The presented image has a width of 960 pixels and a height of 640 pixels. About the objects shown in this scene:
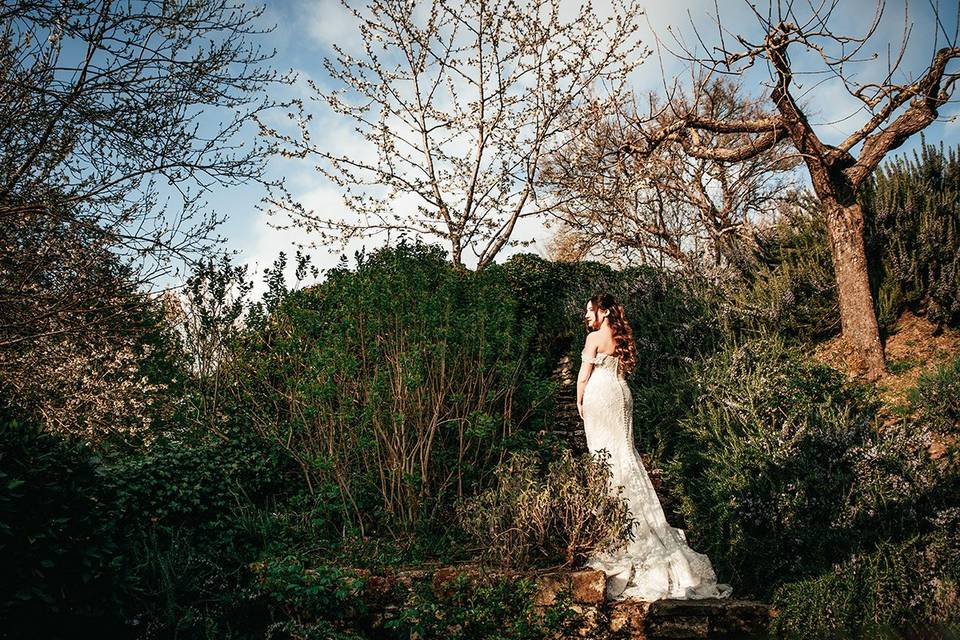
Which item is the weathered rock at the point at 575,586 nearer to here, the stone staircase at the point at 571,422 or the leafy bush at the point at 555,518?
the leafy bush at the point at 555,518

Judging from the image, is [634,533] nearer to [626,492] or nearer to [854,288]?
[626,492]

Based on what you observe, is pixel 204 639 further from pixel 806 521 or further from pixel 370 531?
pixel 806 521

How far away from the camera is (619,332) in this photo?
701 cm

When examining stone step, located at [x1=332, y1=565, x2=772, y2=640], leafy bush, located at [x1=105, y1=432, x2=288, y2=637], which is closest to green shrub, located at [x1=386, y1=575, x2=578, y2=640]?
stone step, located at [x1=332, y1=565, x2=772, y2=640]

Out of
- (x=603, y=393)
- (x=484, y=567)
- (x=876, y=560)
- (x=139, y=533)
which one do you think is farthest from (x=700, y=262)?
(x=139, y=533)

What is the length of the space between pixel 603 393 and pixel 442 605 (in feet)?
8.42

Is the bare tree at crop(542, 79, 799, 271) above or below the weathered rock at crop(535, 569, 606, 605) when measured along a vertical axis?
above

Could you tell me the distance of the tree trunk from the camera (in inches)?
349

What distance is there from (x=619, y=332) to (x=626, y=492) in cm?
155

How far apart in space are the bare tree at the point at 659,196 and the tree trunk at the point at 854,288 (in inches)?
68.8

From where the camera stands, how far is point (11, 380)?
258 inches

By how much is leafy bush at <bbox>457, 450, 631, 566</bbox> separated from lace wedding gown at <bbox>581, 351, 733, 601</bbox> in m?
0.23

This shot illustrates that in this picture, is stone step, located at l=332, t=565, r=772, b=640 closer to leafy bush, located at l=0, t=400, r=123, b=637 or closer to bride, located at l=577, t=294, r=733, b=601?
bride, located at l=577, t=294, r=733, b=601

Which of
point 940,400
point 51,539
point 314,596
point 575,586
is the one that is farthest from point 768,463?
point 51,539
